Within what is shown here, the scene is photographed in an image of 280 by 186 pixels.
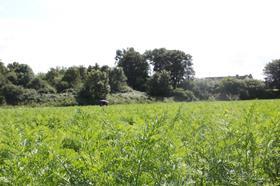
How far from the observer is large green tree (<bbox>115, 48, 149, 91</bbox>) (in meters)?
77.7

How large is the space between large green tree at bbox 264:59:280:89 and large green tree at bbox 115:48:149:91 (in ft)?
70.4

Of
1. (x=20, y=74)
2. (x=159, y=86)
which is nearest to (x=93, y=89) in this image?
(x=159, y=86)

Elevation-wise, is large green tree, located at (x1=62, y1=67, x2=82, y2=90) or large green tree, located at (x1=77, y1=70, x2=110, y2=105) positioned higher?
large green tree, located at (x1=62, y1=67, x2=82, y2=90)

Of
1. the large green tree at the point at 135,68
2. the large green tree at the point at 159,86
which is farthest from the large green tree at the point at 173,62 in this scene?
the large green tree at the point at 159,86

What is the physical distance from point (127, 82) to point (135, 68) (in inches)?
130

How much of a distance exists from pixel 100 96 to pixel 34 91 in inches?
380

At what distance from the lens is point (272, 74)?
75.4 m

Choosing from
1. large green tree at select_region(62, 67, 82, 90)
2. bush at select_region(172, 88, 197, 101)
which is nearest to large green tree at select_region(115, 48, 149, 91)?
bush at select_region(172, 88, 197, 101)

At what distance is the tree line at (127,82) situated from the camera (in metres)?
58.6

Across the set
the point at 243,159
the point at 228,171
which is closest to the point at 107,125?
the point at 228,171

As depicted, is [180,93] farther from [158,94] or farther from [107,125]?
[107,125]

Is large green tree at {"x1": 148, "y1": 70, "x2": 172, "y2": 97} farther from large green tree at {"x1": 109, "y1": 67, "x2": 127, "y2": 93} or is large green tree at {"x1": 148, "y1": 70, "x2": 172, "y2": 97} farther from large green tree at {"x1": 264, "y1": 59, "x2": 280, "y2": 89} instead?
large green tree at {"x1": 264, "y1": 59, "x2": 280, "y2": 89}

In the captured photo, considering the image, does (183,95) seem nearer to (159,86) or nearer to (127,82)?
(159,86)

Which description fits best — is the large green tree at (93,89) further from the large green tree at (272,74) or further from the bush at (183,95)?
the large green tree at (272,74)
